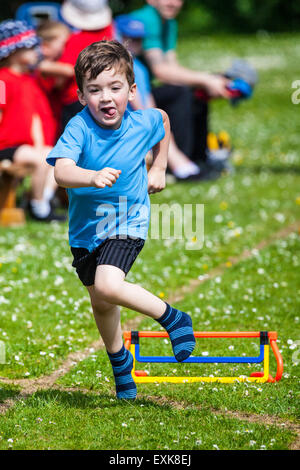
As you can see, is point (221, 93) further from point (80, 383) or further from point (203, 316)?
point (80, 383)

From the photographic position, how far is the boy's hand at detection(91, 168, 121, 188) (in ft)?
12.0

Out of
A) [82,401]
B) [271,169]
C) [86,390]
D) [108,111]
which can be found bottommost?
[271,169]

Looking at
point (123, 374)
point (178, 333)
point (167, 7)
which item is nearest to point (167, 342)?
point (123, 374)

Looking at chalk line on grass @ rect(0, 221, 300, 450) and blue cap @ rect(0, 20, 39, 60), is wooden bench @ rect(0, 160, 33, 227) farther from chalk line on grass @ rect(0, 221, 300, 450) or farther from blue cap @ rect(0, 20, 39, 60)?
chalk line on grass @ rect(0, 221, 300, 450)

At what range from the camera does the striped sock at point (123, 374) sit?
4.48m

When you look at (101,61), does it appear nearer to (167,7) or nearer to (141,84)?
(141,84)

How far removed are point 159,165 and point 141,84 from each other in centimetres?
626

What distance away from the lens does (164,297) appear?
22.3 feet

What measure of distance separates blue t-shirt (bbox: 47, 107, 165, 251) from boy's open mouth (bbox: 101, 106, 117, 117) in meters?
0.11

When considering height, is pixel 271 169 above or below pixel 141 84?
below

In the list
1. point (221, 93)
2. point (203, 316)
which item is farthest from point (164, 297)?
point (221, 93)

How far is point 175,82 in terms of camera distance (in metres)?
12.4

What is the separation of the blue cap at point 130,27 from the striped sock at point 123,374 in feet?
24.8

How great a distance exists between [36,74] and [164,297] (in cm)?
498
